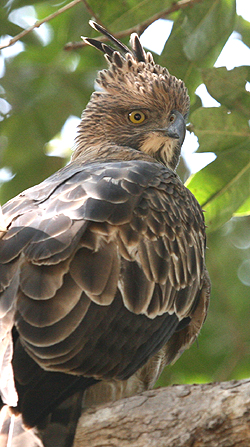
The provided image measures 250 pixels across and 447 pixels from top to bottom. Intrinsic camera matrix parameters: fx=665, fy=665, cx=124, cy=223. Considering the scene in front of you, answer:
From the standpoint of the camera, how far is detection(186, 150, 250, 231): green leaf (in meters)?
5.64

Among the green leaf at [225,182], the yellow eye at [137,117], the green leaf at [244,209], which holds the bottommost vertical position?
the green leaf at [244,209]

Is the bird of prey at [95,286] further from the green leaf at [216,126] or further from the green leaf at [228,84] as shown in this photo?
the green leaf at [228,84]

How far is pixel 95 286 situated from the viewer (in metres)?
3.40

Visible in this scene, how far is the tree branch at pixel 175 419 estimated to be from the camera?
120 inches

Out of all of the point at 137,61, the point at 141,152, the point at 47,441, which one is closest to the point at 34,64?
the point at 137,61

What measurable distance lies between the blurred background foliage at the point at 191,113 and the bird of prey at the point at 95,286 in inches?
38.5

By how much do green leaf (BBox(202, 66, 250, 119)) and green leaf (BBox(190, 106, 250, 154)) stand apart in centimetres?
8

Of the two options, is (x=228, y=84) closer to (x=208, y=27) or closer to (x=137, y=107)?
(x=208, y=27)

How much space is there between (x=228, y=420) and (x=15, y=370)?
102 cm

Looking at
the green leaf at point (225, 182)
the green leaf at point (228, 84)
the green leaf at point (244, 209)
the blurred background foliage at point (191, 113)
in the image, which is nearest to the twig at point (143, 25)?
the blurred background foliage at point (191, 113)

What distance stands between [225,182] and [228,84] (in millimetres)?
822

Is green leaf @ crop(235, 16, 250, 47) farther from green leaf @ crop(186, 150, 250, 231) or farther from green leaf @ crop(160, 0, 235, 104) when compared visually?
green leaf @ crop(186, 150, 250, 231)

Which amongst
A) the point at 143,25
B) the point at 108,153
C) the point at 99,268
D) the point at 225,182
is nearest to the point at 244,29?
the point at 143,25

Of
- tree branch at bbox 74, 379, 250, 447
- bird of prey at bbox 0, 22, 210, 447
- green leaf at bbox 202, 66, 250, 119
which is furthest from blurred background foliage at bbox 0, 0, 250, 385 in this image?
tree branch at bbox 74, 379, 250, 447
